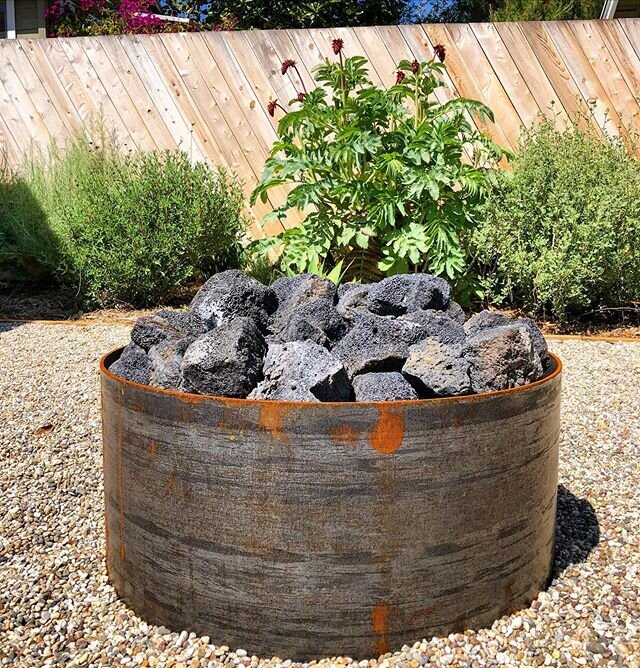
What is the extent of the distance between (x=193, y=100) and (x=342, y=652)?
552 cm

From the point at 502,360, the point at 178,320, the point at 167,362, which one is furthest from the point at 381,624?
the point at 178,320

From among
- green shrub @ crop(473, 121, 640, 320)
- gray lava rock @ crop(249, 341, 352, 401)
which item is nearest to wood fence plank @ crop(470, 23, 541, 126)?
green shrub @ crop(473, 121, 640, 320)

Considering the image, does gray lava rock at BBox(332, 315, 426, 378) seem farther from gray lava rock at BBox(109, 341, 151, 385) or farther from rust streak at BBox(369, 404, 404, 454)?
gray lava rock at BBox(109, 341, 151, 385)

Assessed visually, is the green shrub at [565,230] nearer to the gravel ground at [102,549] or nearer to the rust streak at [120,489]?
the gravel ground at [102,549]

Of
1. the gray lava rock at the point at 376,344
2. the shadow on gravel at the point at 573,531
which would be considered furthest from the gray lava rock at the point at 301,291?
the shadow on gravel at the point at 573,531

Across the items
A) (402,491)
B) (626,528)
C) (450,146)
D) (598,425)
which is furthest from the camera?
(450,146)

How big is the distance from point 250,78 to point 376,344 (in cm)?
489

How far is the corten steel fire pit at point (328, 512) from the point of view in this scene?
5.07 feet

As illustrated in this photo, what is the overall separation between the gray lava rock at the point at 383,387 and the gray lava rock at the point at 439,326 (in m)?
0.28

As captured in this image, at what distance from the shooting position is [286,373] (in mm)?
1738

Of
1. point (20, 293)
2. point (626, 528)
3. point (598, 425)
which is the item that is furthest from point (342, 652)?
point (20, 293)

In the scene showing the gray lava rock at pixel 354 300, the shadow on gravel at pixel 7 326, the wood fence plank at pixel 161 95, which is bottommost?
the gray lava rock at pixel 354 300

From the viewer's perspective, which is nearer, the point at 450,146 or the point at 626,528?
the point at 626,528

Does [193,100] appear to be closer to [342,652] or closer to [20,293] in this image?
[20,293]
